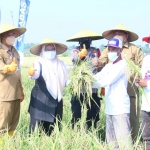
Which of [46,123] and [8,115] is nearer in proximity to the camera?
[8,115]

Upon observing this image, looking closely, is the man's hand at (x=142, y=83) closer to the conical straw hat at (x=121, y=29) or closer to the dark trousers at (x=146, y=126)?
the dark trousers at (x=146, y=126)

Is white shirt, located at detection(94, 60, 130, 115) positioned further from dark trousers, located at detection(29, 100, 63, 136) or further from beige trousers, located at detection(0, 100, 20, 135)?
beige trousers, located at detection(0, 100, 20, 135)

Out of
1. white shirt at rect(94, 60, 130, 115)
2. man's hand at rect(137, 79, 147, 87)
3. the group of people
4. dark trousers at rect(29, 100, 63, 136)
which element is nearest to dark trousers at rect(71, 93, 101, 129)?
the group of people

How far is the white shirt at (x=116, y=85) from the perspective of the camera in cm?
372

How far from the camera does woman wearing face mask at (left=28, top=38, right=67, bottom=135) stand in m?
4.12

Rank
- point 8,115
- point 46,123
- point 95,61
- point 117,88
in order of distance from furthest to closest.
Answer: point 46,123, point 95,61, point 8,115, point 117,88

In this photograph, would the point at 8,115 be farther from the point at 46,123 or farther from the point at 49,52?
the point at 49,52

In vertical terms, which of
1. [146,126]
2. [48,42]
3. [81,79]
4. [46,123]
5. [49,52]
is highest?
[48,42]

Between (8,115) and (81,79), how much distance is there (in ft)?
3.35

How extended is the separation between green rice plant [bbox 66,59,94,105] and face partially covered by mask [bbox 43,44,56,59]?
1.16 feet

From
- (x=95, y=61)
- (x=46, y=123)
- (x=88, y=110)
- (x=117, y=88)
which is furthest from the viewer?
(x=88, y=110)

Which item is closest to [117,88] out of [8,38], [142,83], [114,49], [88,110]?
[142,83]

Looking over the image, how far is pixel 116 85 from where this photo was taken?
378cm

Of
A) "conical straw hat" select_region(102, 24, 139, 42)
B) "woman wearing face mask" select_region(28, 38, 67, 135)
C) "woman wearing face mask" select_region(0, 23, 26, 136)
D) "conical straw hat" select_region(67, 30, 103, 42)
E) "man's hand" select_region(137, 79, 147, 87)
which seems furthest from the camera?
"conical straw hat" select_region(67, 30, 103, 42)
